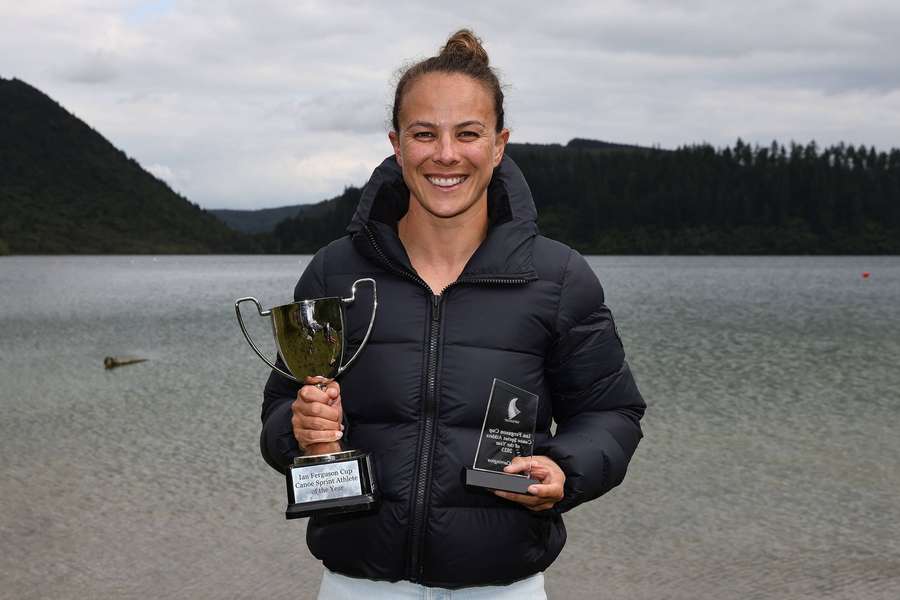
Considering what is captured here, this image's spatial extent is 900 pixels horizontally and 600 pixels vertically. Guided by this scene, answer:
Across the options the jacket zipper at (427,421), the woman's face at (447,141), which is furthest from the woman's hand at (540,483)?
the woman's face at (447,141)

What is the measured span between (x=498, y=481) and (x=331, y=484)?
14.8 inches

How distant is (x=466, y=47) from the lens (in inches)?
94.1

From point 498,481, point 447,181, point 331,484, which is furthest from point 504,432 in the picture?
point 447,181

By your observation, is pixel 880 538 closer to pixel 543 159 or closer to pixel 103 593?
pixel 103 593

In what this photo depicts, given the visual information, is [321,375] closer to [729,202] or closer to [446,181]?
[446,181]

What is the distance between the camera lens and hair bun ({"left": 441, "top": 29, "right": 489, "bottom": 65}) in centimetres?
237

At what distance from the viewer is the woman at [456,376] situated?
7.35 ft

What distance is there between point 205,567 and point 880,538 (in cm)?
522

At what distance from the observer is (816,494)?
922 cm

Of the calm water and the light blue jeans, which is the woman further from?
the calm water

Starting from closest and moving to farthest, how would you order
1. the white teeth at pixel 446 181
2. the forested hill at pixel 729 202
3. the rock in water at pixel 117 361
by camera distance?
the white teeth at pixel 446 181
the rock in water at pixel 117 361
the forested hill at pixel 729 202

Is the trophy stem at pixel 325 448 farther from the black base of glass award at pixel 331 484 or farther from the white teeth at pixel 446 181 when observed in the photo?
the white teeth at pixel 446 181

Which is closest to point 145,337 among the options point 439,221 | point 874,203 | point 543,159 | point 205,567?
point 205,567

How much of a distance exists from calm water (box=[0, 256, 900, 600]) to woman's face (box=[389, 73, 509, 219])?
15.6 ft
